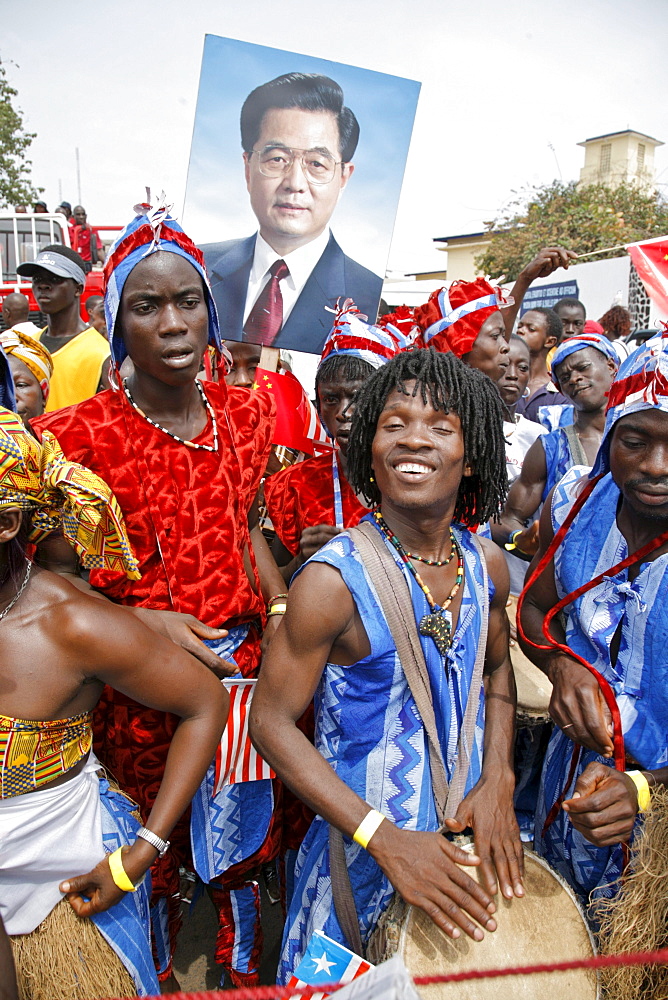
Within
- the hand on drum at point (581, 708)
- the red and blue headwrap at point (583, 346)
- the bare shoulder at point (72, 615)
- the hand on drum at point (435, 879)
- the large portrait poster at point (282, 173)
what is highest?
the large portrait poster at point (282, 173)

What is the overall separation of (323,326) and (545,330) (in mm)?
3350

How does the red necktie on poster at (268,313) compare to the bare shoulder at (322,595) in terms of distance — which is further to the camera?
the red necktie on poster at (268,313)

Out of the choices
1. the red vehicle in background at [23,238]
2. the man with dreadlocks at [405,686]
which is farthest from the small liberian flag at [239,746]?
the red vehicle in background at [23,238]

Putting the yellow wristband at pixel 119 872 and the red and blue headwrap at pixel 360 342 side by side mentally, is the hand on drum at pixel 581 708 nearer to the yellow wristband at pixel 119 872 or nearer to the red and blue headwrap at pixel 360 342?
the yellow wristband at pixel 119 872

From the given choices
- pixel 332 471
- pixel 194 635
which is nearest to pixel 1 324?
pixel 332 471

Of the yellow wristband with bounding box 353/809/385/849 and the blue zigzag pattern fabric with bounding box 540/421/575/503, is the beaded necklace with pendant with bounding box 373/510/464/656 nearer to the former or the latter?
the yellow wristband with bounding box 353/809/385/849

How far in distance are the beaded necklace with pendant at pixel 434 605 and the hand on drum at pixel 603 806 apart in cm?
46

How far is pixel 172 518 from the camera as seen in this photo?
7.63 ft

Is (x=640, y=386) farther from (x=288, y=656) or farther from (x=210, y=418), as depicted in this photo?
(x=210, y=418)

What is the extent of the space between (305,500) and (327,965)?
1729mm

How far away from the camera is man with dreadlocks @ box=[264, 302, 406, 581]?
2.92m

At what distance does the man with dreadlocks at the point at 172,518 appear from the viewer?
2.29 metres

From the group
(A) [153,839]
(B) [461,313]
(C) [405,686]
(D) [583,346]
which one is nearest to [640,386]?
(C) [405,686]

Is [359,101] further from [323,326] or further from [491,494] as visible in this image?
[491,494]
